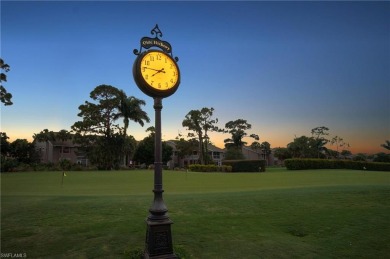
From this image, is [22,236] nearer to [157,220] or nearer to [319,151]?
[157,220]

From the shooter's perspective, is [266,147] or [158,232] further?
[266,147]

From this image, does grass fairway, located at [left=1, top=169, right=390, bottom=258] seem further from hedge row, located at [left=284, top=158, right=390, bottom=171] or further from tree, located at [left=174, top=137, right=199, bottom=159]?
tree, located at [left=174, top=137, right=199, bottom=159]

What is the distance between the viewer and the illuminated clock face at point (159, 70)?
212 inches

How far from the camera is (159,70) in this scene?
556 centimetres

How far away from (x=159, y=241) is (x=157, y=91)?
2.52 metres

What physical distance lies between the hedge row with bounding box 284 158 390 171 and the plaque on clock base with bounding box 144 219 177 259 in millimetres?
46923

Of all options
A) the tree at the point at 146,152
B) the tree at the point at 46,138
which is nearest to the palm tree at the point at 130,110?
the tree at the point at 146,152

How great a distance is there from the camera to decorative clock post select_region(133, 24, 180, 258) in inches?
198

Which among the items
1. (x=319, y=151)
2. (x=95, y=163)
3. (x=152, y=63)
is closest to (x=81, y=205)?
(x=152, y=63)

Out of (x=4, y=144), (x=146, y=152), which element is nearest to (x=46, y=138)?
(x=4, y=144)

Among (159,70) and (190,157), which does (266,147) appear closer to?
(190,157)

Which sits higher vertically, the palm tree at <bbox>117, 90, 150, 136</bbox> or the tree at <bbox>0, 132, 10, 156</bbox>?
the palm tree at <bbox>117, 90, 150, 136</bbox>

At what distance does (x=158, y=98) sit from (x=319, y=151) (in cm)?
8658

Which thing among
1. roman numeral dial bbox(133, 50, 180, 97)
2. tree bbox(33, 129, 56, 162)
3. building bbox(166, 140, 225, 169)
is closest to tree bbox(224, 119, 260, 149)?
building bbox(166, 140, 225, 169)
